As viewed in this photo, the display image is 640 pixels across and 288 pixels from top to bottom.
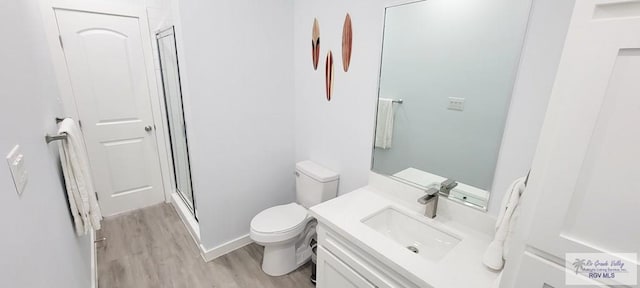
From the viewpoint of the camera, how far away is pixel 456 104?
1.36 meters

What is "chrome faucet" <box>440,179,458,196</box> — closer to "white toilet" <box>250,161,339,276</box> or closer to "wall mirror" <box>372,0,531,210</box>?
"wall mirror" <box>372,0,531,210</box>

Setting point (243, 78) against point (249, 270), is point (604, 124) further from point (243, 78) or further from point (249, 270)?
point (249, 270)

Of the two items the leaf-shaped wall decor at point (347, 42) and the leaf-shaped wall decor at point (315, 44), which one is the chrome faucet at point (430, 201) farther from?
the leaf-shaped wall decor at point (315, 44)

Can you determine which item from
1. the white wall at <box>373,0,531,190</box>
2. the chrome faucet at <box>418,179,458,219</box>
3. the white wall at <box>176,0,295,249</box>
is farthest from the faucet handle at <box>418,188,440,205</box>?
the white wall at <box>176,0,295,249</box>

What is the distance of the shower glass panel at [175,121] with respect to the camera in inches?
90.8

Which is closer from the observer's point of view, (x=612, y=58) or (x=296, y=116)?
(x=612, y=58)

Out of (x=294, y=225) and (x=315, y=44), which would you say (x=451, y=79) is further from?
(x=294, y=225)

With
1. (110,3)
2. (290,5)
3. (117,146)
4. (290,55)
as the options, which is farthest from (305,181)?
Result: (110,3)

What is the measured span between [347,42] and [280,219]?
1372 mm

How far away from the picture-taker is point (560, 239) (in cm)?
67

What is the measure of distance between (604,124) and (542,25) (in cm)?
67

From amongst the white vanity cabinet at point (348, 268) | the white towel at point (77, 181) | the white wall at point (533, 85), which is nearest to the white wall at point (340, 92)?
the white vanity cabinet at point (348, 268)

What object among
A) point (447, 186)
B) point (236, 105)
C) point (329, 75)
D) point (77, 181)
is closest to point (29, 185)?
point (77, 181)

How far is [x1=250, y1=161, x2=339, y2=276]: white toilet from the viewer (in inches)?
75.4
